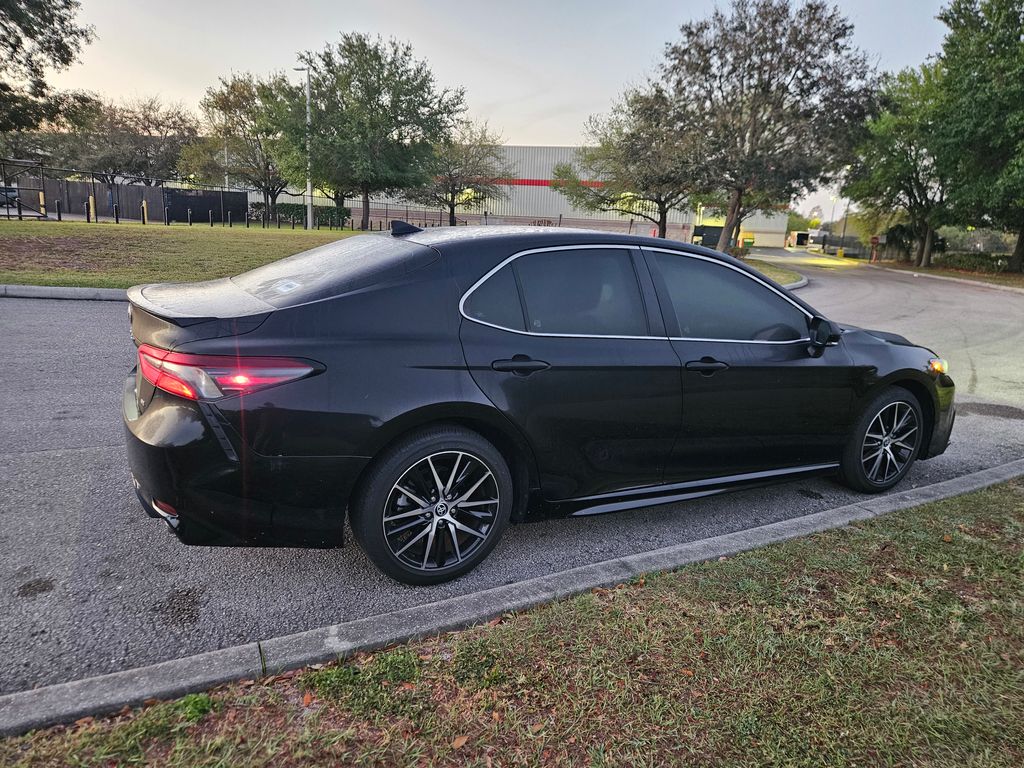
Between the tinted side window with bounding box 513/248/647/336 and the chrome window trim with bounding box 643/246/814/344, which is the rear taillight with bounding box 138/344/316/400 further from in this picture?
the chrome window trim with bounding box 643/246/814/344

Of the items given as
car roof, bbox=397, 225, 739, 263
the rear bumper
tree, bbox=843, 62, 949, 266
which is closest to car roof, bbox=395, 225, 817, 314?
car roof, bbox=397, 225, 739, 263

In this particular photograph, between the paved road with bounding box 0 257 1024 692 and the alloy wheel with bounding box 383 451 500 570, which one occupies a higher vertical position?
the alloy wheel with bounding box 383 451 500 570

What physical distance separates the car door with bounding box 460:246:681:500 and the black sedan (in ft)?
0.04

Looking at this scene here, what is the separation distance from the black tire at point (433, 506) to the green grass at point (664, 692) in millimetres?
507

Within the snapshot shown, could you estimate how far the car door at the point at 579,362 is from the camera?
122 inches

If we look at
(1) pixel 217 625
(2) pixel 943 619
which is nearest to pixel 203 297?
(1) pixel 217 625

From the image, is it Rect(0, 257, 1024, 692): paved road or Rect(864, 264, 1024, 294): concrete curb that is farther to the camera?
Rect(864, 264, 1024, 294): concrete curb

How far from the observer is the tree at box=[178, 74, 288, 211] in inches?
1989

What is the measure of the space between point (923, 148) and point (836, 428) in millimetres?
36369

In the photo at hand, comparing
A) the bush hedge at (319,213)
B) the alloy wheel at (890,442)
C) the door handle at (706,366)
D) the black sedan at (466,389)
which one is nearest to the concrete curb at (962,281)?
the alloy wheel at (890,442)

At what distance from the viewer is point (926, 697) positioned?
2.35 meters

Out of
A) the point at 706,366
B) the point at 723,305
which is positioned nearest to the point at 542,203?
the point at 723,305

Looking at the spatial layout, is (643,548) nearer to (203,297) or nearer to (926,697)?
(926,697)

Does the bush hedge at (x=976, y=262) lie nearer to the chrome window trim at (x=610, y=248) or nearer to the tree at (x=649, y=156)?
the tree at (x=649, y=156)
